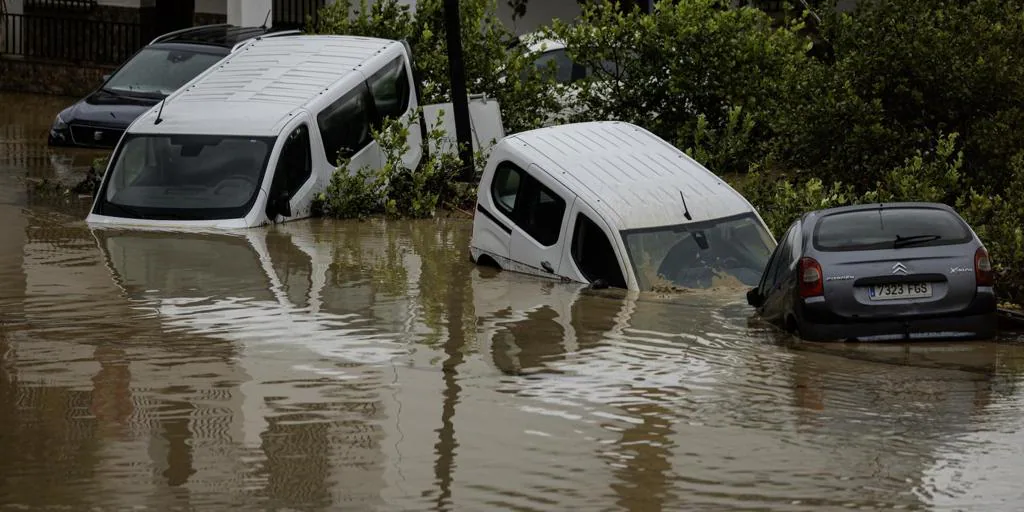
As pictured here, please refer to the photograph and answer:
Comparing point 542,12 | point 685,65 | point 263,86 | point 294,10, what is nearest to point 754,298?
point 263,86

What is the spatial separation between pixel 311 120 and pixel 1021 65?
717 cm

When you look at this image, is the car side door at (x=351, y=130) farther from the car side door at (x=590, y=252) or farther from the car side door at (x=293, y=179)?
the car side door at (x=590, y=252)

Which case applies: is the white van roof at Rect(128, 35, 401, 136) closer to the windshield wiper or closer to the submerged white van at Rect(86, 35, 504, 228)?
the submerged white van at Rect(86, 35, 504, 228)

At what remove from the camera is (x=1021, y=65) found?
56.2 ft

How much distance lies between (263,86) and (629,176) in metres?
5.25

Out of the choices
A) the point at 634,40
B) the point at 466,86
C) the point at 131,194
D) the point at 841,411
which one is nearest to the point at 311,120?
the point at 131,194

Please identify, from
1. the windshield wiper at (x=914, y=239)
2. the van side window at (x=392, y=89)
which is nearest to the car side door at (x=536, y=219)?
the windshield wiper at (x=914, y=239)

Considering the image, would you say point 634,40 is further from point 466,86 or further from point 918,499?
point 918,499

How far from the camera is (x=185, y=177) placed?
17.0 meters

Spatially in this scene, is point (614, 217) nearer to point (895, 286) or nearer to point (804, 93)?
point (895, 286)

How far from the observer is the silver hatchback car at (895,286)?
38.1 ft

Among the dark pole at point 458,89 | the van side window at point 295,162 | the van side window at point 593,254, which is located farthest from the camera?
the dark pole at point 458,89

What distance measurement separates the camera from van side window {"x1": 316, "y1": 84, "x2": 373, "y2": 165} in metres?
18.0

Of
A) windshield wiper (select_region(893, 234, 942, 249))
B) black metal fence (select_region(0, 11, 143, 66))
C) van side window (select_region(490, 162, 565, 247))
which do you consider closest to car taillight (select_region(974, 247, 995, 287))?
windshield wiper (select_region(893, 234, 942, 249))
